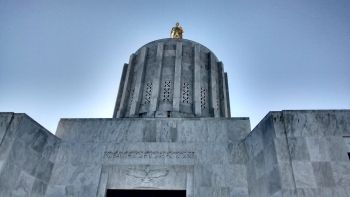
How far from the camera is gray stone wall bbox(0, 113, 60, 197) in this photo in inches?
326

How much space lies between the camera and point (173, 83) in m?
14.9

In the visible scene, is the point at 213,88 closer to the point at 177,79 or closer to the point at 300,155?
the point at 177,79

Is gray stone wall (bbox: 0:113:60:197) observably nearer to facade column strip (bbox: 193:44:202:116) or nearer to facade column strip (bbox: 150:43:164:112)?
facade column strip (bbox: 150:43:164:112)

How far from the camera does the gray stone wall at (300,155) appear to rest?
731 centimetres

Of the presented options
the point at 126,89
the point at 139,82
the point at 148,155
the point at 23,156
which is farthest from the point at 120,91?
the point at 23,156

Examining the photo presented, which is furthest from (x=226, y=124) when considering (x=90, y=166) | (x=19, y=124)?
(x=19, y=124)

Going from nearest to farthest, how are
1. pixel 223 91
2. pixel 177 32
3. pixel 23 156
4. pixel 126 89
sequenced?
pixel 23 156
pixel 126 89
pixel 223 91
pixel 177 32

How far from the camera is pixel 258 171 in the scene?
336 inches

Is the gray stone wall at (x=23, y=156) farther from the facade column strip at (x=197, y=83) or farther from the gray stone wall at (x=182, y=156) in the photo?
the facade column strip at (x=197, y=83)

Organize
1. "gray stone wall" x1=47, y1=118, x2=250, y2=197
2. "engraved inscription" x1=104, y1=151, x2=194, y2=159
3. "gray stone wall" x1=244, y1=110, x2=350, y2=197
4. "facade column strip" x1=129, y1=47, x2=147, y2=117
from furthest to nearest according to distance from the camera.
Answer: "facade column strip" x1=129, y1=47, x2=147, y2=117, "engraved inscription" x1=104, y1=151, x2=194, y2=159, "gray stone wall" x1=47, y1=118, x2=250, y2=197, "gray stone wall" x1=244, y1=110, x2=350, y2=197

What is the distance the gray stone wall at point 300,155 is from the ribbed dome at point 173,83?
17.6 ft

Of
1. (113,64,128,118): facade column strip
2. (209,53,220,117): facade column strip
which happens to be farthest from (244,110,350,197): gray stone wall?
(113,64,128,118): facade column strip

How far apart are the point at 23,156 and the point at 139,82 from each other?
7.50m

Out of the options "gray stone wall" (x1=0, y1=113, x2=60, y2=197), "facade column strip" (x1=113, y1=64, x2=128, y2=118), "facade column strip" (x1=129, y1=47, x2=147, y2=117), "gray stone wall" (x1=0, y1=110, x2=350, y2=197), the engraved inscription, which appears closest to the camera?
"gray stone wall" (x1=0, y1=110, x2=350, y2=197)
